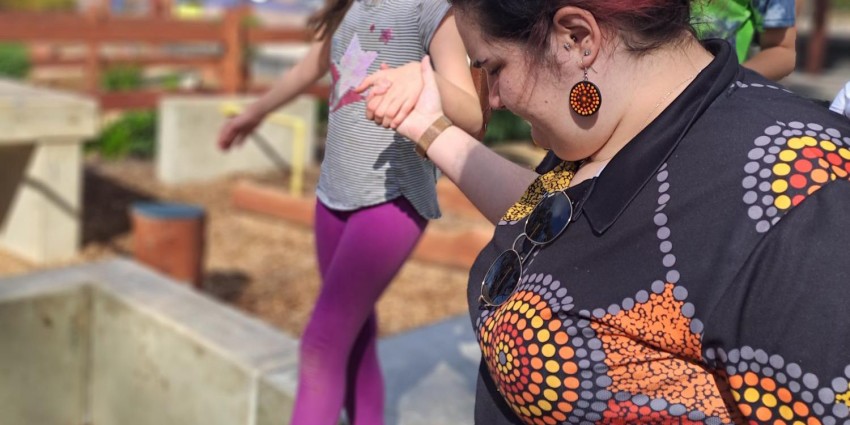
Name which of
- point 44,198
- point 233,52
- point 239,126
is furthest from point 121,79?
point 239,126

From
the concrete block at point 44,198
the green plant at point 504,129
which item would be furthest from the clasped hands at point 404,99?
the green plant at point 504,129

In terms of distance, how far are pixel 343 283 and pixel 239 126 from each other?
0.72 metres

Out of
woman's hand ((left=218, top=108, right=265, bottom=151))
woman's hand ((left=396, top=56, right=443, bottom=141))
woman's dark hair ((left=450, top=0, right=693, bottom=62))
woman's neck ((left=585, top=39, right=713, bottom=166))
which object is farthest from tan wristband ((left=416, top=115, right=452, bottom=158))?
woman's hand ((left=218, top=108, right=265, bottom=151))

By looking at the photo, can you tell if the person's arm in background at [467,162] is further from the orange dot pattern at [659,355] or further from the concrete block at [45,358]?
the concrete block at [45,358]

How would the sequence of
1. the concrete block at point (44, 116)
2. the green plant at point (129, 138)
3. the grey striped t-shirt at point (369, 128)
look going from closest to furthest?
the grey striped t-shirt at point (369, 128) < the concrete block at point (44, 116) < the green plant at point (129, 138)

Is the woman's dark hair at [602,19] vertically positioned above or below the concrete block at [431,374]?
above

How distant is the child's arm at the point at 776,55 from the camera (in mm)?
2287

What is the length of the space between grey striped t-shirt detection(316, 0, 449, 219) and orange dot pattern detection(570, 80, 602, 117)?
2.49 ft

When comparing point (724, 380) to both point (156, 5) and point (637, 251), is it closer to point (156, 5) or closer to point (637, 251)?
point (637, 251)

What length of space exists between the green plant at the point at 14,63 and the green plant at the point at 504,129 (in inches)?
290

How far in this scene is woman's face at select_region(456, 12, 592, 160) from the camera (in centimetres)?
141

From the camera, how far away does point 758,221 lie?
124 cm

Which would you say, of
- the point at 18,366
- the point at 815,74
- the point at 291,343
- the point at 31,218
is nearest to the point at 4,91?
the point at 31,218

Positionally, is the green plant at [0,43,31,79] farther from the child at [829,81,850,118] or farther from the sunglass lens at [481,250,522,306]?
the child at [829,81,850,118]
